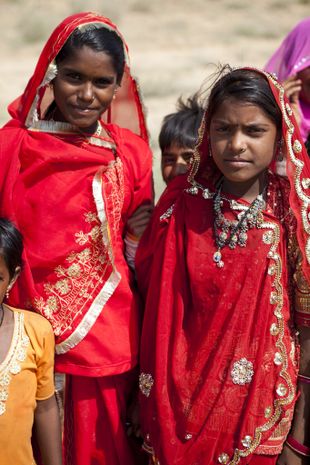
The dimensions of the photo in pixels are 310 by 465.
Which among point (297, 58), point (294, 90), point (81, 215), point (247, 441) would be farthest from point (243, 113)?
point (297, 58)

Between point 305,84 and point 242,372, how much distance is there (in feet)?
6.90

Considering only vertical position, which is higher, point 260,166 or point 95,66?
point 95,66

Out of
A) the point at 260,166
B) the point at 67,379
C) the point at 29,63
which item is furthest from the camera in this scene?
the point at 29,63

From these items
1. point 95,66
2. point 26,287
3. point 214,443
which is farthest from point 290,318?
point 95,66

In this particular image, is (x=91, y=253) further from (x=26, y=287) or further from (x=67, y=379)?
(x=67, y=379)

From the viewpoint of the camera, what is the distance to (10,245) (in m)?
2.51

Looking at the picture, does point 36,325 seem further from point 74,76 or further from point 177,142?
point 177,142

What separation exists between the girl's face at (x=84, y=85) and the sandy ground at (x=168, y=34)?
255 inches

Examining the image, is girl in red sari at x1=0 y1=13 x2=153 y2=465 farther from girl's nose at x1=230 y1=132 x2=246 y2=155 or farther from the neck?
girl's nose at x1=230 y1=132 x2=246 y2=155

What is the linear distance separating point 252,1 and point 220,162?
14.5m

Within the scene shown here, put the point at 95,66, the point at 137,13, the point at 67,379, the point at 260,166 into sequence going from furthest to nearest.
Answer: the point at 137,13 < the point at 67,379 < the point at 95,66 < the point at 260,166

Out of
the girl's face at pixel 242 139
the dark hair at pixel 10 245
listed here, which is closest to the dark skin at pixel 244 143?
the girl's face at pixel 242 139

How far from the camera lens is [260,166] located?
96.9 inches

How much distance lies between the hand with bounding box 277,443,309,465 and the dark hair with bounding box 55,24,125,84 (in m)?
1.64
